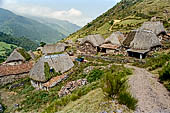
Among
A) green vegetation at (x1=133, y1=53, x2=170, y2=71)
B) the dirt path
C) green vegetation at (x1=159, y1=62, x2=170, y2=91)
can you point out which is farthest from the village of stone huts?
green vegetation at (x1=159, y1=62, x2=170, y2=91)

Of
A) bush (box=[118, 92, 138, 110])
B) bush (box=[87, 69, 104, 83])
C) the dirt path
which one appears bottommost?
bush (box=[87, 69, 104, 83])

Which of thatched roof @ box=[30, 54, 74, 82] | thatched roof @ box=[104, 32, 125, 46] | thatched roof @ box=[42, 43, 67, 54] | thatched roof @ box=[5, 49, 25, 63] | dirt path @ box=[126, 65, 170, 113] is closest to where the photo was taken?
dirt path @ box=[126, 65, 170, 113]

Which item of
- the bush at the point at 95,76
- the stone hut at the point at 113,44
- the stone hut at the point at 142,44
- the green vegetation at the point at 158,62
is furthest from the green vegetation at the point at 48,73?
the stone hut at the point at 113,44

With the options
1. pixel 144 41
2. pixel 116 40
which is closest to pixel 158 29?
pixel 116 40

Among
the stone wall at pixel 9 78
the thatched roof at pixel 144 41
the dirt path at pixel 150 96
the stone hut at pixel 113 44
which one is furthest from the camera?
the stone hut at pixel 113 44

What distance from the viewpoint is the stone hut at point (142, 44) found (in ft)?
93.3

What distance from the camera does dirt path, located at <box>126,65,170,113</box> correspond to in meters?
7.08

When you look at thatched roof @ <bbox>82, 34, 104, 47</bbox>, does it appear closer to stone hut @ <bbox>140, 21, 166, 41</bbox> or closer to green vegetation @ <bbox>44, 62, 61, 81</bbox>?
stone hut @ <bbox>140, 21, 166, 41</bbox>

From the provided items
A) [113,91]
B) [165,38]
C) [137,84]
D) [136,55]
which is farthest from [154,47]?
[113,91]

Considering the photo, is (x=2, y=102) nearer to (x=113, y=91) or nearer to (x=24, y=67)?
(x=24, y=67)

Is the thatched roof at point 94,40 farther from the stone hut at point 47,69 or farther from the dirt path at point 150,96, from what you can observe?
the dirt path at point 150,96

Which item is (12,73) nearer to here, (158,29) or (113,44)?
(113,44)

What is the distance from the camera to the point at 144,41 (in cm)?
2962

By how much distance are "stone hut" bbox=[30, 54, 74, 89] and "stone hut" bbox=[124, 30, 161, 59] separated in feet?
40.1
